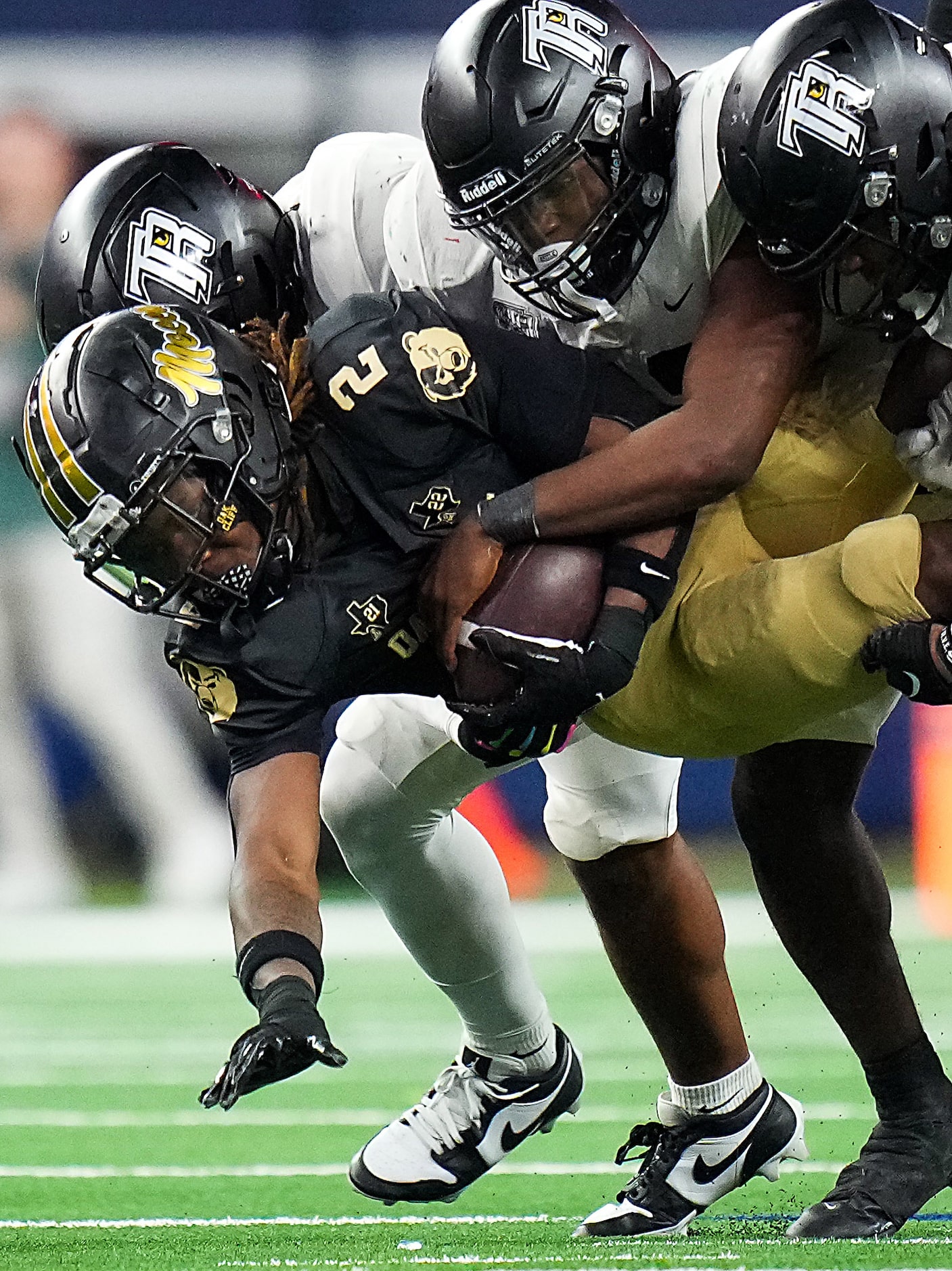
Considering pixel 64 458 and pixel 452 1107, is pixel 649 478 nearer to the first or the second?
pixel 64 458

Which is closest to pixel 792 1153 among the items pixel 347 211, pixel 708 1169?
pixel 708 1169

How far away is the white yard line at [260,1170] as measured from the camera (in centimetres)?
323

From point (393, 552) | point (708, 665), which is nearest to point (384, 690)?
point (393, 552)

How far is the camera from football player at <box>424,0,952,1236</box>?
2340 mm

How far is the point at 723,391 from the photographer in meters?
2.33

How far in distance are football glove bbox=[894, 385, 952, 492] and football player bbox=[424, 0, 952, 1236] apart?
74 mm

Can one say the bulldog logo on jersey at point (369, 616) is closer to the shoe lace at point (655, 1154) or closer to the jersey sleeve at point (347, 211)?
the jersey sleeve at point (347, 211)

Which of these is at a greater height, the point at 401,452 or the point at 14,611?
the point at 401,452

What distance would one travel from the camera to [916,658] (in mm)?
2297

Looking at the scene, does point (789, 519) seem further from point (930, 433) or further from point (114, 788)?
point (114, 788)

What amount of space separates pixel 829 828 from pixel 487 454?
768 mm

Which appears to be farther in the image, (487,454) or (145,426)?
(487,454)

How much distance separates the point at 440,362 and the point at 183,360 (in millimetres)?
302

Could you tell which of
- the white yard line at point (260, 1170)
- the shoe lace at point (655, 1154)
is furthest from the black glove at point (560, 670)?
the white yard line at point (260, 1170)
